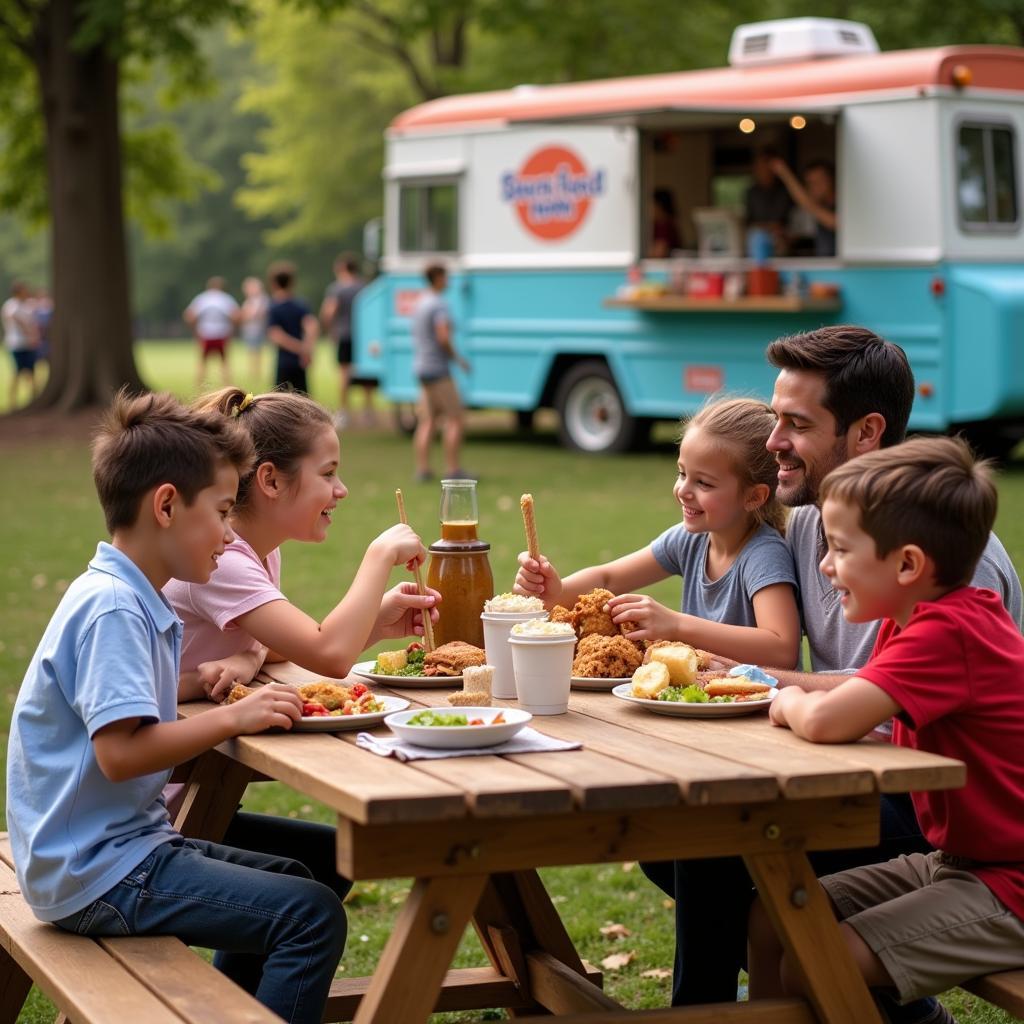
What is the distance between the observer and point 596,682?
367 cm

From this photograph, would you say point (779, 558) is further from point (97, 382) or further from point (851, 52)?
point (97, 382)

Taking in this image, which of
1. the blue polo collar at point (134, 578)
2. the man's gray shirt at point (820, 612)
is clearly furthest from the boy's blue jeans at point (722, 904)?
the blue polo collar at point (134, 578)

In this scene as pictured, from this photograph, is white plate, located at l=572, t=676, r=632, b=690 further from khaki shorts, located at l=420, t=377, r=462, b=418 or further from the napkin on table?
khaki shorts, located at l=420, t=377, r=462, b=418

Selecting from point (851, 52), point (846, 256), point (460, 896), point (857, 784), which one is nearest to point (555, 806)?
point (460, 896)

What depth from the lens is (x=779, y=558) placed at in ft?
13.1

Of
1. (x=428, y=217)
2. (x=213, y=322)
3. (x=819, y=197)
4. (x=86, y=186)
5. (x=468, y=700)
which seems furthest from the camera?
(x=213, y=322)

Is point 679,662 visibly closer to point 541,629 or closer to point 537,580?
point 541,629

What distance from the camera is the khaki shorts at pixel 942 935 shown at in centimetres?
317

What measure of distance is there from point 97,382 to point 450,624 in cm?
1822

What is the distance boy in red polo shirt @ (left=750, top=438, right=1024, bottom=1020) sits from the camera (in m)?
Answer: 3.09

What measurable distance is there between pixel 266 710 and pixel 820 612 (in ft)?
4.31

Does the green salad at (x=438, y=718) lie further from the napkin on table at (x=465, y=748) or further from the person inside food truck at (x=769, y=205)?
the person inside food truck at (x=769, y=205)

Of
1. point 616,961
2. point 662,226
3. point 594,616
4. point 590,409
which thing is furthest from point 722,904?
point 590,409

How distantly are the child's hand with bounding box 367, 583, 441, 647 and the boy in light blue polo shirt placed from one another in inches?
23.5
